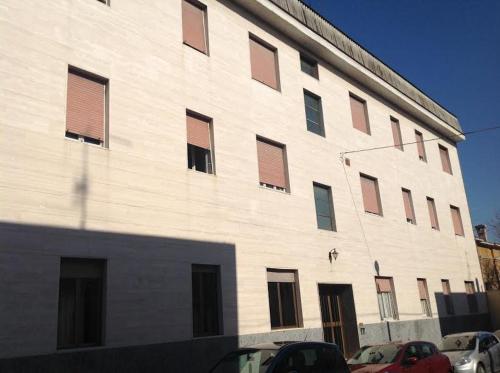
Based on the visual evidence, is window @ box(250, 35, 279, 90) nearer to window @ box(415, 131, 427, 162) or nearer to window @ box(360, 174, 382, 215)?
window @ box(360, 174, 382, 215)

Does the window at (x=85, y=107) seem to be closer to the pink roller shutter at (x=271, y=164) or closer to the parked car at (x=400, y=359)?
the pink roller shutter at (x=271, y=164)

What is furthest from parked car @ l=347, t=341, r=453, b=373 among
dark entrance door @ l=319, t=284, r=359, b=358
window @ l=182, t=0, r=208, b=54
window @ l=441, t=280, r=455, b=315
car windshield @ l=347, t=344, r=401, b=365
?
window @ l=441, t=280, r=455, b=315

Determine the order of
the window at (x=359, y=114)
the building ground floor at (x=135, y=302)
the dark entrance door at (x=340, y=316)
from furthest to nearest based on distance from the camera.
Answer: the window at (x=359, y=114), the dark entrance door at (x=340, y=316), the building ground floor at (x=135, y=302)

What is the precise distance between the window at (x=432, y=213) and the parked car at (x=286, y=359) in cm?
1682

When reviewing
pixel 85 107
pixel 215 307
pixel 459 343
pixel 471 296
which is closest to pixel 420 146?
pixel 471 296

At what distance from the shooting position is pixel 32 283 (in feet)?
27.8

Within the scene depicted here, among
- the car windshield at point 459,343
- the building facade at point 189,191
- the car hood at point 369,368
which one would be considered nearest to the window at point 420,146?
the building facade at point 189,191

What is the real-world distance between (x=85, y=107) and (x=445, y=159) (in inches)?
864

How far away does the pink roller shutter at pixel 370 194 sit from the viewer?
18.6m

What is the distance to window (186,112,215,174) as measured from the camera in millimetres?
12297

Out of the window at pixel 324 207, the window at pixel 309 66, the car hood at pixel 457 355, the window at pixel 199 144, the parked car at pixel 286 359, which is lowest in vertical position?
the car hood at pixel 457 355

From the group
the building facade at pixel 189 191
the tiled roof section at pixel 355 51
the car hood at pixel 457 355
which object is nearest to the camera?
the building facade at pixel 189 191

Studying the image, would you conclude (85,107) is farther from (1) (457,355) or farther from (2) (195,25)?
(1) (457,355)

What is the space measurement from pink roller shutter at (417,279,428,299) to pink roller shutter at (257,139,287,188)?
9182mm
